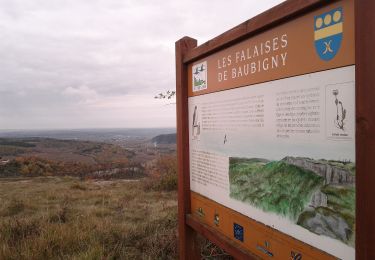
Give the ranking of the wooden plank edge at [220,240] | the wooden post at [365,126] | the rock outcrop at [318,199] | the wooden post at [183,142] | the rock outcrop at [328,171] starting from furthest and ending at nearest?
the wooden post at [183,142], the wooden plank edge at [220,240], the rock outcrop at [318,199], the rock outcrop at [328,171], the wooden post at [365,126]

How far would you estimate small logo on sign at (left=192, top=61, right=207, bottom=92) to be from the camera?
2.51 m

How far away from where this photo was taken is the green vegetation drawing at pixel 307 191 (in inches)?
54.5

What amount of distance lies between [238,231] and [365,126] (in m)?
1.17

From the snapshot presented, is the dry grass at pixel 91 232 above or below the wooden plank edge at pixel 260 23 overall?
below

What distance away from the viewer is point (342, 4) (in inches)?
55.0

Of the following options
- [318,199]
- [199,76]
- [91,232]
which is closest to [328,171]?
[318,199]

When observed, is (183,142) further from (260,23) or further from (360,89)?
(360,89)

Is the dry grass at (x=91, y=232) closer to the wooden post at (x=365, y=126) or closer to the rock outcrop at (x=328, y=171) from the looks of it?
the rock outcrop at (x=328, y=171)

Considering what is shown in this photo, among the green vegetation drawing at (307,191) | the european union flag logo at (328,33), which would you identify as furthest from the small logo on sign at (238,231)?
the european union flag logo at (328,33)

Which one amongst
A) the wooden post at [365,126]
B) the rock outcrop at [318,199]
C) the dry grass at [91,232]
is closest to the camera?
the wooden post at [365,126]

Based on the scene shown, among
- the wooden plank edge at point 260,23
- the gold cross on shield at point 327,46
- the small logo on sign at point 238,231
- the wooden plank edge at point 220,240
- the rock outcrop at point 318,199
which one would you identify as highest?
the wooden plank edge at point 260,23

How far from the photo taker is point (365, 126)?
1.25 meters

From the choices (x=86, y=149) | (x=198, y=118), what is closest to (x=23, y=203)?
(x=198, y=118)

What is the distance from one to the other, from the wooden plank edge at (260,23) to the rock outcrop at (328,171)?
723 mm
